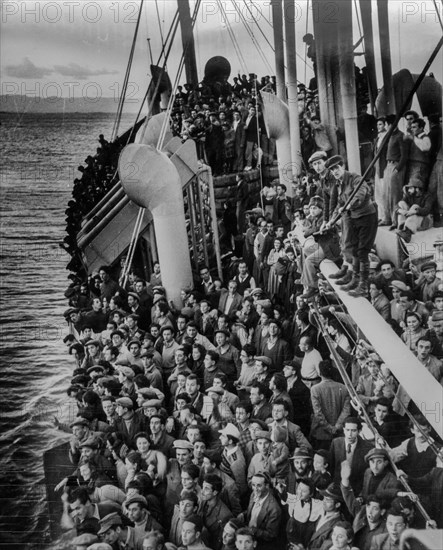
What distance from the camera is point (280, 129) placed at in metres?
6.18

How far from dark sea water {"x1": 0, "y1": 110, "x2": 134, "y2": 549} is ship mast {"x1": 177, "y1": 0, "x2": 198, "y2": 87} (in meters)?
0.55

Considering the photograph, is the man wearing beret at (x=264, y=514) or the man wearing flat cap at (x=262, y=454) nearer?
the man wearing beret at (x=264, y=514)

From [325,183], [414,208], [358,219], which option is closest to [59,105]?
[325,183]

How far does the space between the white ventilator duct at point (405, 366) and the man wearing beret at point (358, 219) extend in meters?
0.25

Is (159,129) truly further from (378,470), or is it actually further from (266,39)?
(378,470)

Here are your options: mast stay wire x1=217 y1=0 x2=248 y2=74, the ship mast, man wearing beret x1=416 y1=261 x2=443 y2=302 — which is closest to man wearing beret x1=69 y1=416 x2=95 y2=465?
man wearing beret x1=416 y1=261 x2=443 y2=302

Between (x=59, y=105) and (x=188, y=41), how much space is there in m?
1.04

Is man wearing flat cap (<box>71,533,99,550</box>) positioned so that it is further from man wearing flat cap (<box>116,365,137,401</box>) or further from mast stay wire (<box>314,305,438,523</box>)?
mast stay wire (<box>314,305,438,523</box>)

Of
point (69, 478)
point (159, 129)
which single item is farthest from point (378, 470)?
point (159, 129)

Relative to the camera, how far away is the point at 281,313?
593cm

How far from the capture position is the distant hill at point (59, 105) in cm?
640

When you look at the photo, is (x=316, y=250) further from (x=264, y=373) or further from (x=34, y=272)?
(x=34, y=272)

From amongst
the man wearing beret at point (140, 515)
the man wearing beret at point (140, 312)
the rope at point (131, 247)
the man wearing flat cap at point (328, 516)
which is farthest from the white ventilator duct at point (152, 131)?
the man wearing flat cap at point (328, 516)

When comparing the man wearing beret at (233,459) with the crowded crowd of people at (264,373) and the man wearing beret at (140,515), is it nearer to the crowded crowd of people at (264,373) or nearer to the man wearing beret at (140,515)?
the crowded crowd of people at (264,373)
